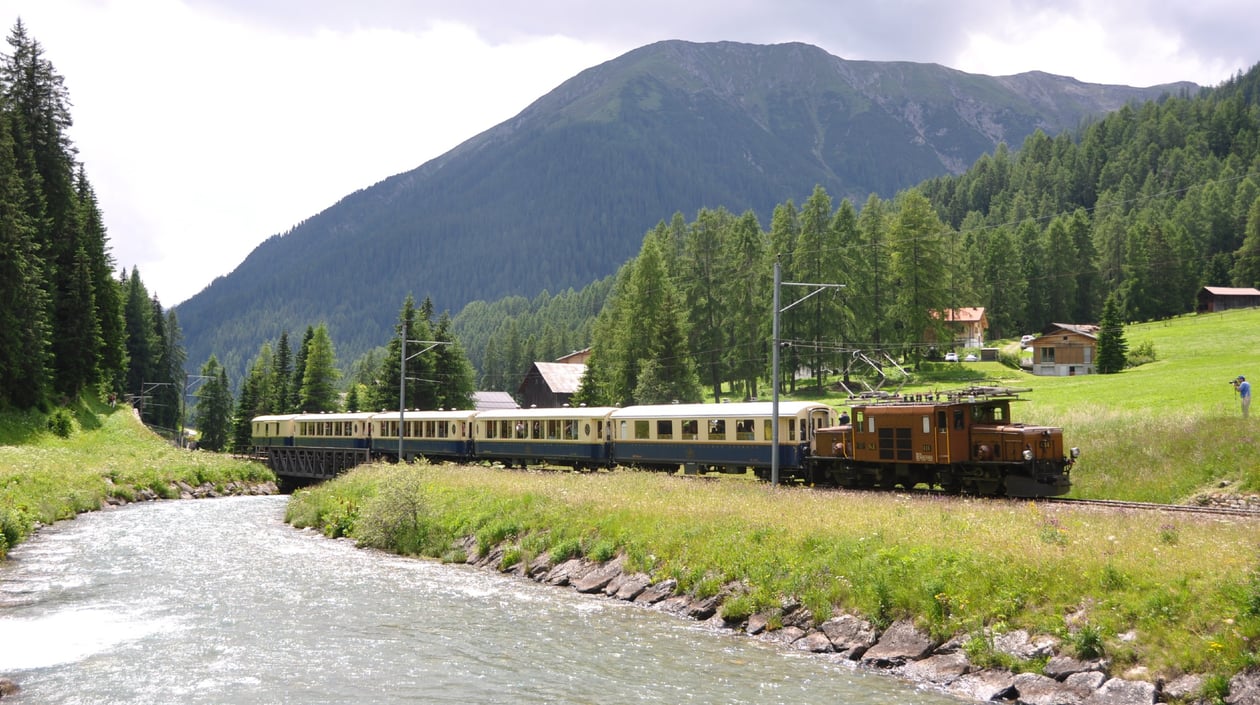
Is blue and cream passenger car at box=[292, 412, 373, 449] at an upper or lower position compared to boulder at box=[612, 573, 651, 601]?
upper

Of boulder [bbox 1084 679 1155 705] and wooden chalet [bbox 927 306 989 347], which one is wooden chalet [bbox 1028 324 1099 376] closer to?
wooden chalet [bbox 927 306 989 347]

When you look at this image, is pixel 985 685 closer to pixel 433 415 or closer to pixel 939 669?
pixel 939 669

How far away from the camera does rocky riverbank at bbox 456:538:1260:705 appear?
12719 millimetres

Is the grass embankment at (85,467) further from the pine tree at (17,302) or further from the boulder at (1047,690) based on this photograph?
the boulder at (1047,690)

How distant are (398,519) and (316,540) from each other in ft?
16.0

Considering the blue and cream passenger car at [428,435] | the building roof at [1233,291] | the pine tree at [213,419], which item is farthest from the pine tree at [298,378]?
the building roof at [1233,291]

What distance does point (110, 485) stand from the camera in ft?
160

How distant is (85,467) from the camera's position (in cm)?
4972

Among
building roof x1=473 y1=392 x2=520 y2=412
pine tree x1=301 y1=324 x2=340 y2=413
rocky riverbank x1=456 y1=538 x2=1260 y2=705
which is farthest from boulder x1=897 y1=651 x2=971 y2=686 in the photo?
building roof x1=473 y1=392 x2=520 y2=412

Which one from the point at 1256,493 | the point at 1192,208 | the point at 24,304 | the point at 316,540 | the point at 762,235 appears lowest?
the point at 316,540

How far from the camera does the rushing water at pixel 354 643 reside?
14.7 m

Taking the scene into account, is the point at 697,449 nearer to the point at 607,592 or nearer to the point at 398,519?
the point at 398,519

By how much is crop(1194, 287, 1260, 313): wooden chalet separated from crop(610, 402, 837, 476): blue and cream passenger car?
9061 cm

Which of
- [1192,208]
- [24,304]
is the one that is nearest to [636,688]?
[24,304]
